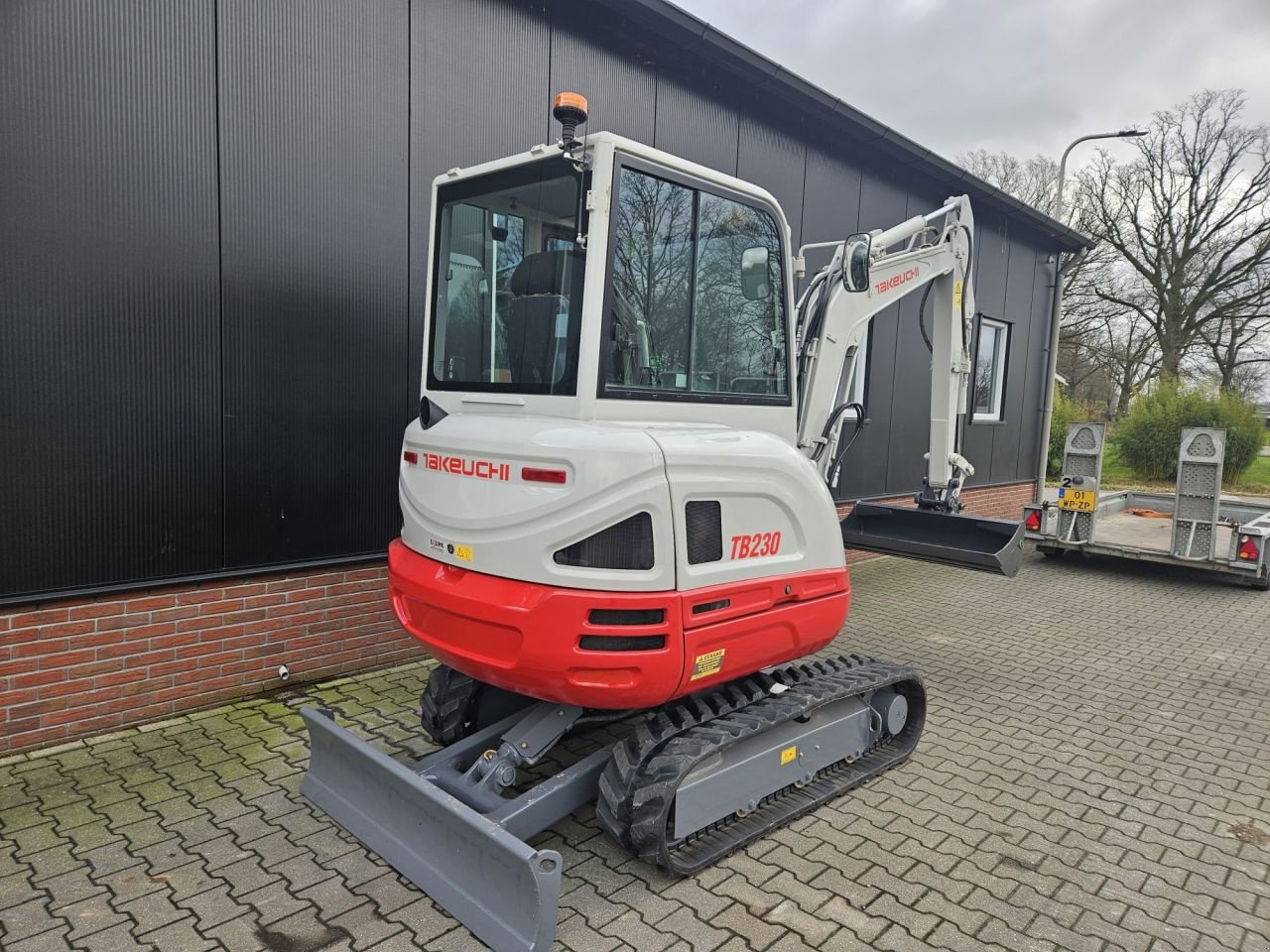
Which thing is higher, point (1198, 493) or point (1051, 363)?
point (1051, 363)

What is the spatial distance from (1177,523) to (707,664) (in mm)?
8156

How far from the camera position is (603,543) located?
3.01 m

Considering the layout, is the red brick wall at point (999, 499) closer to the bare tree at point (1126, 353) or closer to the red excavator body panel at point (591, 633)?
the red excavator body panel at point (591, 633)

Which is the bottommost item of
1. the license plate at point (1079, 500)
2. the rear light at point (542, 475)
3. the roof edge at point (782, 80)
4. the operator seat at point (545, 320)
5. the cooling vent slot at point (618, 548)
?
the license plate at point (1079, 500)

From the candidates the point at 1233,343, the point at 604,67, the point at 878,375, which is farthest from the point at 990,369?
the point at 1233,343

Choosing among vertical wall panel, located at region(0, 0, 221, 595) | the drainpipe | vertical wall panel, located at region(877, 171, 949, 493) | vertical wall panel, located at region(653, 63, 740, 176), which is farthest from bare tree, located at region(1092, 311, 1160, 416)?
vertical wall panel, located at region(0, 0, 221, 595)

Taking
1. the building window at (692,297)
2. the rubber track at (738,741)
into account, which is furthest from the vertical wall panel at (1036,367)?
the building window at (692,297)

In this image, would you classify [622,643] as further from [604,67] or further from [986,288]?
[986,288]

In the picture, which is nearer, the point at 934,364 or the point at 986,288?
the point at 934,364

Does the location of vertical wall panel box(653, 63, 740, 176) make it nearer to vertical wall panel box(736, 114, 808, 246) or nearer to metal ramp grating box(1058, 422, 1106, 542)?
vertical wall panel box(736, 114, 808, 246)

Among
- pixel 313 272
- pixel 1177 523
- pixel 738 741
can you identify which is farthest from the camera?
pixel 1177 523

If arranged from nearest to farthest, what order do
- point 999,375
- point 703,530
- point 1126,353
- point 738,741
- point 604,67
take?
point 703,530 → point 738,741 → point 604,67 → point 999,375 → point 1126,353

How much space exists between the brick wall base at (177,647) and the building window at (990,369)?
9281mm

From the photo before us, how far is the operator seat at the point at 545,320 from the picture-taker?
10.4 feet
